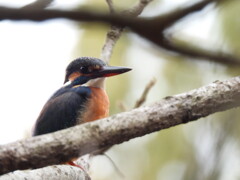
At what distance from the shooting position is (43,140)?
205 cm

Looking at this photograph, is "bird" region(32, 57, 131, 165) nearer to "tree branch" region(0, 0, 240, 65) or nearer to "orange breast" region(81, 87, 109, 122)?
"orange breast" region(81, 87, 109, 122)

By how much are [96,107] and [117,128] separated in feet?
5.67

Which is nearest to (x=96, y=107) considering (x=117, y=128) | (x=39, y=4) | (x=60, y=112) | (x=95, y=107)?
(x=95, y=107)

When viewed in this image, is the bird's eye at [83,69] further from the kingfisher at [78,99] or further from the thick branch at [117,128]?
the thick branch at [117,128]

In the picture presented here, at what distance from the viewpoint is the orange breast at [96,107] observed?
12.7 feet

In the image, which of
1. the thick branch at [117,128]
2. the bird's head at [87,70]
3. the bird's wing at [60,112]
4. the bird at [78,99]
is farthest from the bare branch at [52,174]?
the thick branch at [117,128]

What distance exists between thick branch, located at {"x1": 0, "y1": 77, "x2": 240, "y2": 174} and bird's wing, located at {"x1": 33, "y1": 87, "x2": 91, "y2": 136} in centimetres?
141

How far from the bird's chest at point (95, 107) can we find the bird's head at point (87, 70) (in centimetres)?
16

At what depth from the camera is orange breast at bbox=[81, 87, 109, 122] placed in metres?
3.87

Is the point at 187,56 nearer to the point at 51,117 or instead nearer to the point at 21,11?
the point at 21,11

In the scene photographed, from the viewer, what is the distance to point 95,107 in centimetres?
394

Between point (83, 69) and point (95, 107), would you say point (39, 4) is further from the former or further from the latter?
point (83, 69)

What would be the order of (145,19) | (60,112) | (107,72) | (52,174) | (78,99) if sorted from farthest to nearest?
(107,72)
(78,99)
(60,112)
(52,174)
(145,19)

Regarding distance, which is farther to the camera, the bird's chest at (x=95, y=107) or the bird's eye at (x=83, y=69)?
the bird's eye at (x=83, y=69)
